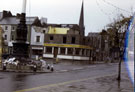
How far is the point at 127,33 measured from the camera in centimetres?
2158

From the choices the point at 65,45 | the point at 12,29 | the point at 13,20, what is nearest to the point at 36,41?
the point at 12,29

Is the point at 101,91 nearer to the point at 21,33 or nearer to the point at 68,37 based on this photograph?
the point at 21,33

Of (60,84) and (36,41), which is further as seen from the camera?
(36,41)

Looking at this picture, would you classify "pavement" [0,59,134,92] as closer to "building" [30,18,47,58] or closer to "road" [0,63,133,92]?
"road" [0,63,133,92]

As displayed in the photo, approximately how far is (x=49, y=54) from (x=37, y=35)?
8933 millimetres

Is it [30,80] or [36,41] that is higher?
[36,41]

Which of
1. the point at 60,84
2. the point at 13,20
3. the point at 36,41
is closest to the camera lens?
the point at 60,84

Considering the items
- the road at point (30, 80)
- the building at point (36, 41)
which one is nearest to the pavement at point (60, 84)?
the road at point (30, 80)

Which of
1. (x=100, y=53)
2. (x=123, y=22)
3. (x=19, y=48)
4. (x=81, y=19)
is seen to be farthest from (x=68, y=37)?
(x=123, y=22)

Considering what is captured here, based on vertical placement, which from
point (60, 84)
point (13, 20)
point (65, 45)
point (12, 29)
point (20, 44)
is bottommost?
point (60, 84)

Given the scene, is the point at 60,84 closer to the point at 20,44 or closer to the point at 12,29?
the point at 20,44

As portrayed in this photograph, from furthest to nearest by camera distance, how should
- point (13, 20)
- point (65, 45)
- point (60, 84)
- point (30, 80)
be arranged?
point (13, 20), point (65, 45), point (30, 80), point (60, 84)

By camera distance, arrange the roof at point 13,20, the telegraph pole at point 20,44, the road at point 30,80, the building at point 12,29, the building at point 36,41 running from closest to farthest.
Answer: the road at point 30,80 → the telegraph pole at point 20,44 → the building at point 36,41 → the building at point 12,29 → the roof at point 13,20

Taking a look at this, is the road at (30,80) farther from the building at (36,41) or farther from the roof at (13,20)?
the roof at (13,20)
